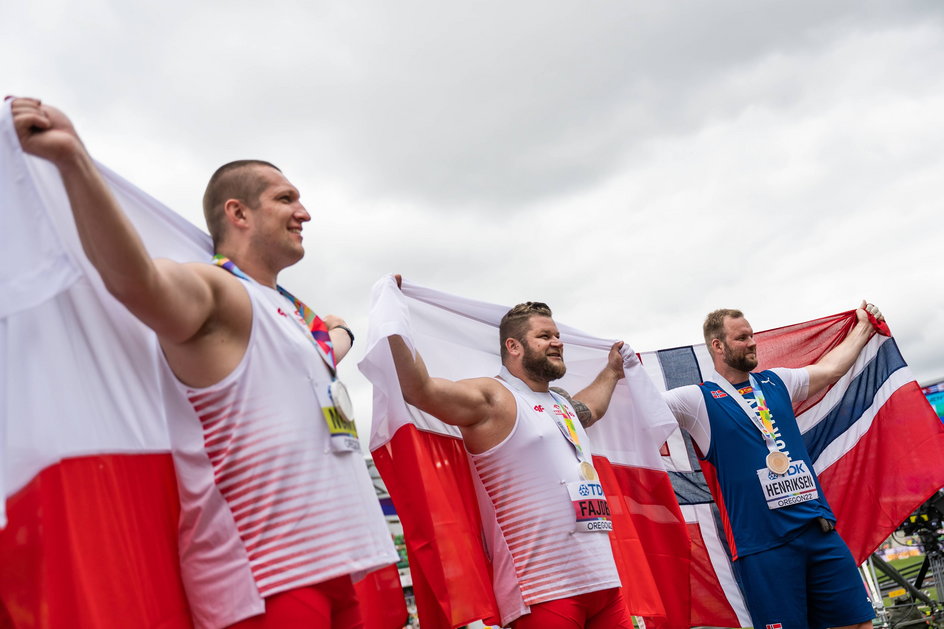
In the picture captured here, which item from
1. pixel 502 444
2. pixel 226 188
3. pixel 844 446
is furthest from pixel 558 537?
pixel 844 446

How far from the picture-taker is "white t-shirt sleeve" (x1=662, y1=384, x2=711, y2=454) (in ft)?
17.6

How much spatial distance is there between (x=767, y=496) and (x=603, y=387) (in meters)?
1.22

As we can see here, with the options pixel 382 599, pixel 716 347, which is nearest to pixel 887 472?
pixel 716 347

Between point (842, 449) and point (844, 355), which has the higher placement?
point (844, 355)

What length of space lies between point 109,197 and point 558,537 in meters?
2.64

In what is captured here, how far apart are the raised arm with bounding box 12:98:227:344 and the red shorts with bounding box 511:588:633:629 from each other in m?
A: 2.39

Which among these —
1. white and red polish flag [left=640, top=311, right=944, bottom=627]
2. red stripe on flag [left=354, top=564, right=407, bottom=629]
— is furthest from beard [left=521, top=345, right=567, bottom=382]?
white and red polish flag [left=640, top=311, right=944, bottom=627]

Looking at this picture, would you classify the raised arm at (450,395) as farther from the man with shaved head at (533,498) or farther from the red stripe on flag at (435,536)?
the red stripe on flag at (435,536)

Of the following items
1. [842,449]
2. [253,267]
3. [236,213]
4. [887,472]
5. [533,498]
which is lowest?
[887,472]

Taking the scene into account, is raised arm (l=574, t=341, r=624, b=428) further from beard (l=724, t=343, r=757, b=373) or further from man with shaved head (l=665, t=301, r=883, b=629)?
beard (l=724, t=343, r=757, b=373)

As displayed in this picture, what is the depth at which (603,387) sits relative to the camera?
17.5 ft

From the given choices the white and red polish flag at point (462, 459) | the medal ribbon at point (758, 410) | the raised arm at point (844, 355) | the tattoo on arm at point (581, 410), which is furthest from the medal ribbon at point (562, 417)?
the raised arm at point (844, 355)

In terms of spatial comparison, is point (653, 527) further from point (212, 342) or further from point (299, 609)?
point (212, 342)

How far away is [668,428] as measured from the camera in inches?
205
